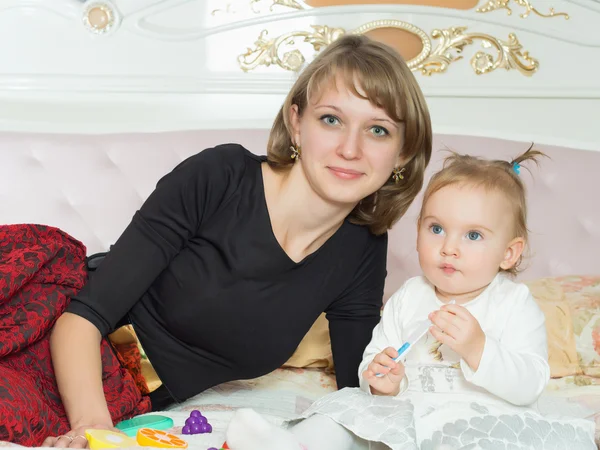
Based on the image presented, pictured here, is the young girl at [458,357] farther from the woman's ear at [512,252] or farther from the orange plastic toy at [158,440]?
the orange plastic toy at [158,440]

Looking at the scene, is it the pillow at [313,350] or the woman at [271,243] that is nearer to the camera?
the woman at [271,243]

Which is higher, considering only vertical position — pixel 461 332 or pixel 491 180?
pixel 491 180

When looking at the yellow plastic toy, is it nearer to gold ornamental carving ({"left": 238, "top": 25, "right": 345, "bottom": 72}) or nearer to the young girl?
the young girl

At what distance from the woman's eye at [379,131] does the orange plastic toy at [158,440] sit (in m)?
0.73

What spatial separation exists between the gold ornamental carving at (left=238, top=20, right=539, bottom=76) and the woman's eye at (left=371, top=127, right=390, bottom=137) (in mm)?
1029

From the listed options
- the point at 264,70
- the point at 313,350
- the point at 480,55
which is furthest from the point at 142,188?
the point at 480,55

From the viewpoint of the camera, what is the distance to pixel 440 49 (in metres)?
2.54

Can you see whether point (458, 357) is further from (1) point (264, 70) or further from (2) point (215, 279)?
(1) point (264, 70)

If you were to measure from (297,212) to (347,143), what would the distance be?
0.72ft

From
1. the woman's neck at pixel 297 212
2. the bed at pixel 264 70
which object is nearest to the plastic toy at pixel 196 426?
the woman's neck at pixel 297 212

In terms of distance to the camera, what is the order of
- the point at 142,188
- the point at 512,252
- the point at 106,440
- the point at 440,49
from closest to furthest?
the point at 106,440
the point at 512,252
the point at 142,188
the point at 440,49

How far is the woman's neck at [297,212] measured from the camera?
1.65m

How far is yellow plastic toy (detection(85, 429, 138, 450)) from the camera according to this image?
3.96 feet

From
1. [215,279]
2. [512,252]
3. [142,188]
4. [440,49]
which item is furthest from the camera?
[440,49]
